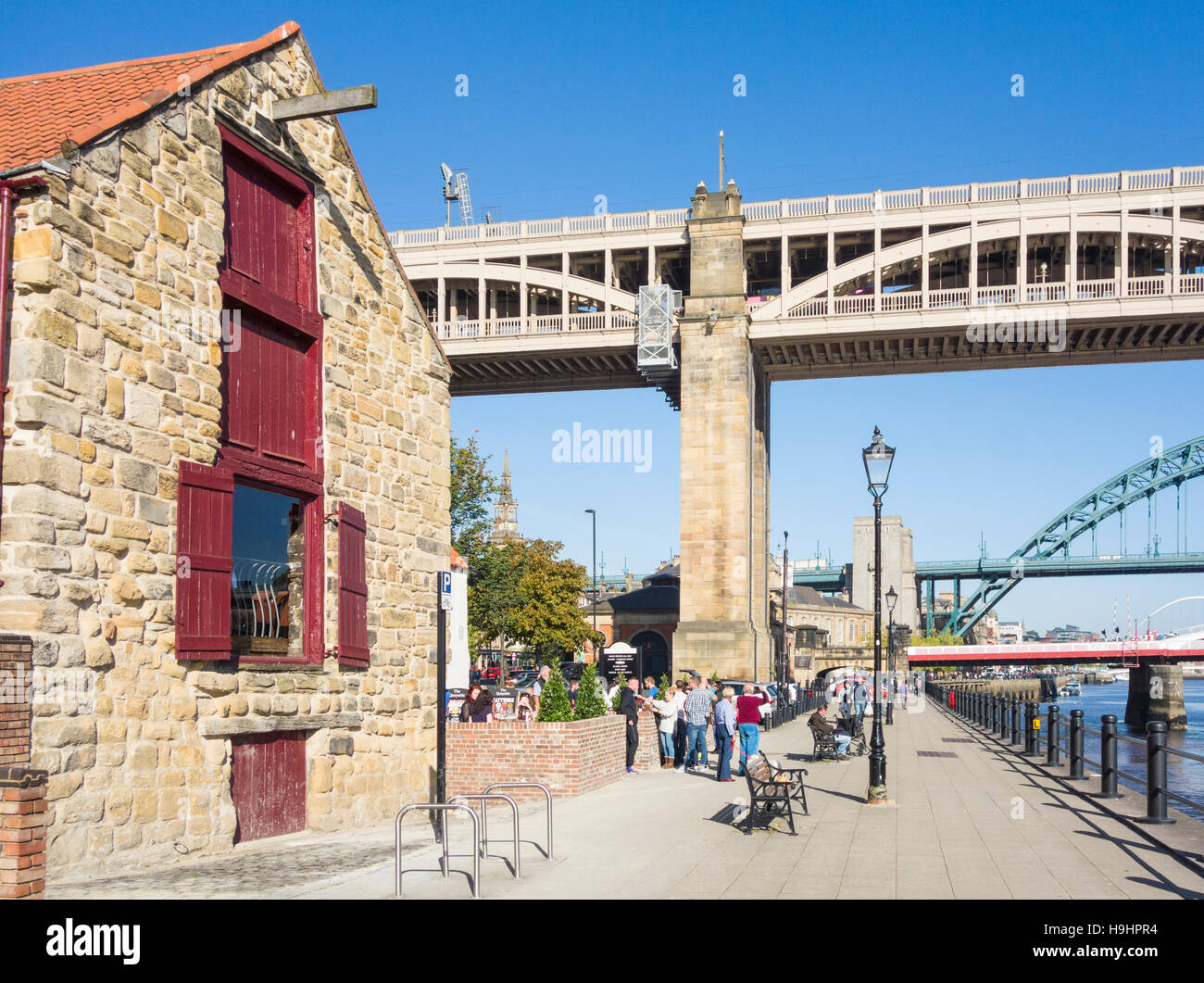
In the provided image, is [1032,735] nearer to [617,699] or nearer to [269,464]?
[617,699]

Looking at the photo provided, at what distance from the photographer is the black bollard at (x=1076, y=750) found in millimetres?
19422

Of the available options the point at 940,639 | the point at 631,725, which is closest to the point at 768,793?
the point at 631,725

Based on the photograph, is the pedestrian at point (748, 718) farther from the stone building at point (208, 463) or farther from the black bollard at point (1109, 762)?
the stone building at point (208, 463)

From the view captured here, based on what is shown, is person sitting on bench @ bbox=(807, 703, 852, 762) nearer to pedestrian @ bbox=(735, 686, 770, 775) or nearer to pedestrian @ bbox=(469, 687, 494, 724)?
pedestrian @ bbox=(735, 686, 770, 775)

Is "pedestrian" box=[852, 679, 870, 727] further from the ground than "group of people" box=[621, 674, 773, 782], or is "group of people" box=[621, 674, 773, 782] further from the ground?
"group of people" box=[621, 674, 773, 782]

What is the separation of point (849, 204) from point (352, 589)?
127 ft

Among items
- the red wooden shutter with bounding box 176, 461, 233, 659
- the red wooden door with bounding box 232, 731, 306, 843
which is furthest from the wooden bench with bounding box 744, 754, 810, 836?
the red wooden shutter with bounding box 176, 461, 233, 659

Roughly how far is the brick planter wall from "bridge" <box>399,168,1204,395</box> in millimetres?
31993

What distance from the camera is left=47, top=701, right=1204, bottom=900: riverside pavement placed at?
9.88 meters

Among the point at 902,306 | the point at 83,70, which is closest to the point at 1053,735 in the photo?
the point at 83,70

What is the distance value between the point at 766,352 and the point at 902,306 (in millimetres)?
6277

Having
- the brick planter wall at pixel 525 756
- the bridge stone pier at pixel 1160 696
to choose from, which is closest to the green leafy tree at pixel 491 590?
the brick planter wall at pixel 525 756
